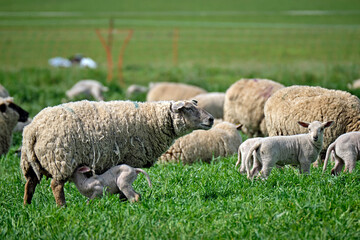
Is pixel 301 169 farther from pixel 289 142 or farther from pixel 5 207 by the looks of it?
pixel 5 207

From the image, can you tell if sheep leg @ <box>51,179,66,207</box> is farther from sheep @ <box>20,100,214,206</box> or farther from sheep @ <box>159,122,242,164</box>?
sheep @ <box>159,122,242,164</box>

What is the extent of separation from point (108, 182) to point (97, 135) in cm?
60

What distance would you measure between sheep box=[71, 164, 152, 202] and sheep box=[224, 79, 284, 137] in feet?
16.5

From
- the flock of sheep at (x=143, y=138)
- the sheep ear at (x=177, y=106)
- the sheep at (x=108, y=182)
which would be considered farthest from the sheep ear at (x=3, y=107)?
the sheep at (x=108, y=182)

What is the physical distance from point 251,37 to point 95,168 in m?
34.7

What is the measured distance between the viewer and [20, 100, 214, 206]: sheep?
607 centimetres

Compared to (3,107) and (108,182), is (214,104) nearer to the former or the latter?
(3,107)

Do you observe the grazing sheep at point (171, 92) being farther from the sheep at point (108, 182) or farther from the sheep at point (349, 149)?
the sheep at point (108, 182)

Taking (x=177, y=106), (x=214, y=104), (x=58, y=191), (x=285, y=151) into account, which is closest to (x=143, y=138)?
(x=177, y=106)

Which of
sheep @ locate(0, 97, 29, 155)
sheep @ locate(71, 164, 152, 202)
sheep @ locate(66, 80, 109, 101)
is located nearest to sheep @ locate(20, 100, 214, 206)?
sheep @ locate(71, 164, 152, 202)

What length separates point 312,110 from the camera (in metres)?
7.98

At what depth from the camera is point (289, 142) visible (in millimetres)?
6633

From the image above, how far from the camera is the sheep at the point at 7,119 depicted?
9.82 metres

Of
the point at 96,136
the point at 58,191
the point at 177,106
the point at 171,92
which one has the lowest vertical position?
the point at 171,92
